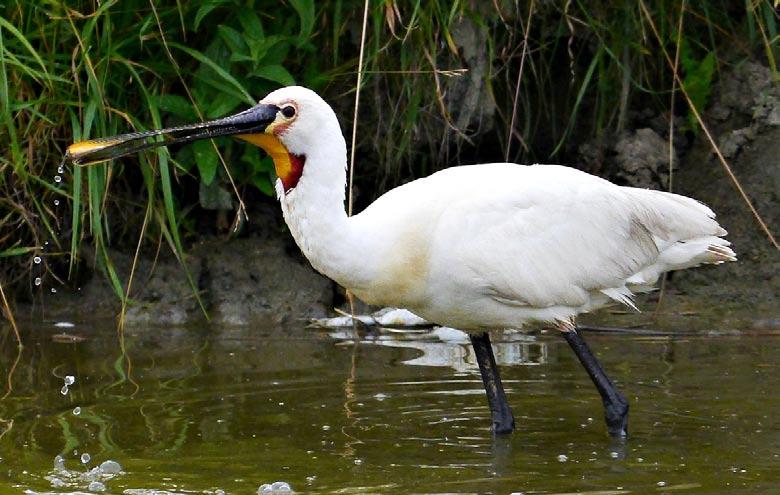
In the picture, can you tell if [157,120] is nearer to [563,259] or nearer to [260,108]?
[260,108]

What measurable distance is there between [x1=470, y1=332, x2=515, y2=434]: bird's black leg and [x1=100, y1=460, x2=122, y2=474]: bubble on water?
1512mm

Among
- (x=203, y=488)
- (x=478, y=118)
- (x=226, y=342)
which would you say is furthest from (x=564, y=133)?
(x=203, y=488)

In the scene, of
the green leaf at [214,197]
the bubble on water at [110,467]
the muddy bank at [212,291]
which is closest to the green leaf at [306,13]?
the green leaf at [214,197]

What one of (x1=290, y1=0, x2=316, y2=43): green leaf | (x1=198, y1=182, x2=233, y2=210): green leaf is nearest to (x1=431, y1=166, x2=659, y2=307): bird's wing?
(x1=290, y1=0, x2=316, y2=43): green leaf

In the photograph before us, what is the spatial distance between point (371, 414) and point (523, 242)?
0.96 meters

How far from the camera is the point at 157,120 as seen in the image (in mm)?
7371

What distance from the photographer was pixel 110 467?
549 cm

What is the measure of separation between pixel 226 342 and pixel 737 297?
2.65 metres

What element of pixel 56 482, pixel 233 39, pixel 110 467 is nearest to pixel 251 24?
pixel 233 39

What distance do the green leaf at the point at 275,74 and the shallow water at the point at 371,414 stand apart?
4.31 feet

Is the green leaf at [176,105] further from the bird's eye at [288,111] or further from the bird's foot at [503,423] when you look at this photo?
the bird's foot at [503,423]

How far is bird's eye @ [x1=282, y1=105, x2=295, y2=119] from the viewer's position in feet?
18.8

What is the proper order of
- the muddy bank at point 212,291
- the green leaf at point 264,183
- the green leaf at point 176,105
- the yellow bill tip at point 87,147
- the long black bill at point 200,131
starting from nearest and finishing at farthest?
the long black bill at point 200,131
the yellow bill tip at point 87,147
the green leaf at point 176,105
the green leaf at point 264,183
the muddy bank at point 212,291

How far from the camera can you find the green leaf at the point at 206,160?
745 cm
